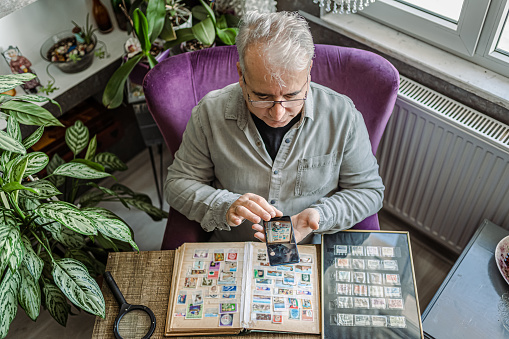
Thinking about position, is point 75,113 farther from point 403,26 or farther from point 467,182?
point 467,182

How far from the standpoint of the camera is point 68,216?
1.22 m

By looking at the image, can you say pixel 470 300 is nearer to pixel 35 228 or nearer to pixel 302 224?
pixel 302 224

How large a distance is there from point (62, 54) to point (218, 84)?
2.81ft

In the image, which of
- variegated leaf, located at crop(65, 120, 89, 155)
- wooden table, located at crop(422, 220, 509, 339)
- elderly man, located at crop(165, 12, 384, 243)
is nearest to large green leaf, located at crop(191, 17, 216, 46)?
elderly man, located at crop(165, 12, 384, 243)

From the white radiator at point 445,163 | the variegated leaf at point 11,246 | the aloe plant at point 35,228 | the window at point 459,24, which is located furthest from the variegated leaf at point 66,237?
the window at point 459,24

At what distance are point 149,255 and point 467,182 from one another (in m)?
1.21

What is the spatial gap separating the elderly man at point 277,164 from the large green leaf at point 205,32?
375 millimetres

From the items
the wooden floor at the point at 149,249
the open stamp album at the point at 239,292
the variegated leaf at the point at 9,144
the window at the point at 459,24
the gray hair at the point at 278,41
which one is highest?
the gray hair at the point at 278,41

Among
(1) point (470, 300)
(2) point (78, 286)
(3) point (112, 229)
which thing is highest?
(3) point (112, 229)

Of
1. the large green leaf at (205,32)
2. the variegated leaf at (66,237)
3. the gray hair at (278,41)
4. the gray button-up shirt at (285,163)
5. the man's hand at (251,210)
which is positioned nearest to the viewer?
the gray hair at (278,41)

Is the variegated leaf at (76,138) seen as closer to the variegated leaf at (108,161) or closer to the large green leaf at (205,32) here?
the variegated leaf at (108,161)

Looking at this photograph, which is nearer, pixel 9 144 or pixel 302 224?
pixel 9 144

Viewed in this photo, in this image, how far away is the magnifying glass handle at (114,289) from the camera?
3.98 ft

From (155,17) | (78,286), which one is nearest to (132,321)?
(78,286)
